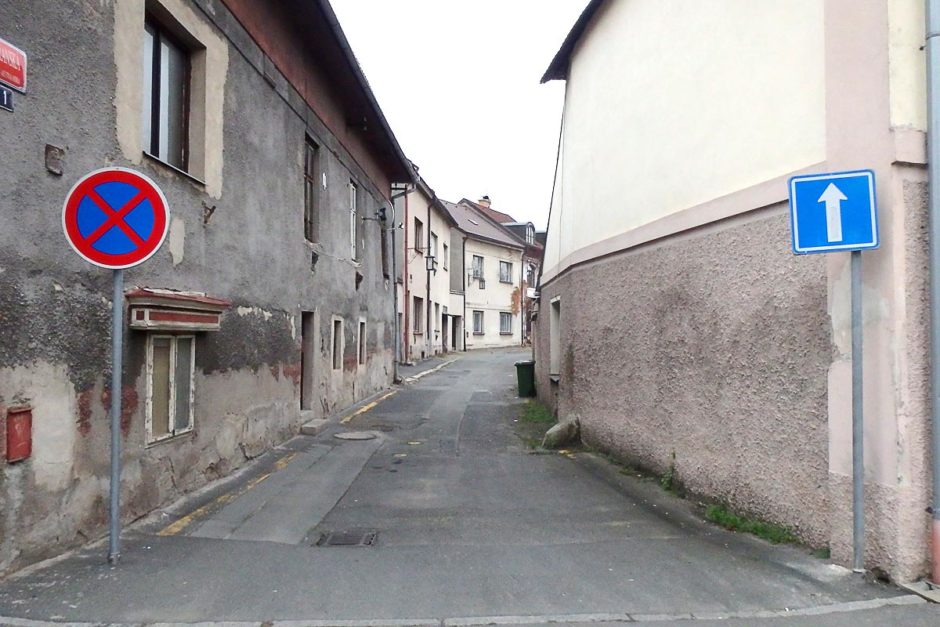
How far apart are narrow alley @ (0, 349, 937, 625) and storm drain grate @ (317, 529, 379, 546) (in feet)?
0.08

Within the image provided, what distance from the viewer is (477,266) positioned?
1540 inches

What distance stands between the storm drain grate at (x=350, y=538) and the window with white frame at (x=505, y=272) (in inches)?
1417

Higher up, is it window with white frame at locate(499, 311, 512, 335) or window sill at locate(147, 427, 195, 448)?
window with white frame at locate(499, 311, 512, 335)

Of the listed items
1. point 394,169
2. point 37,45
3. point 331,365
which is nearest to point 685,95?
point 37,45

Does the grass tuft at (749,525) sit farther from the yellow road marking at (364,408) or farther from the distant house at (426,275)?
the distant house at (426,275)

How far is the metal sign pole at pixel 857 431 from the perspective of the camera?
437 centimetres

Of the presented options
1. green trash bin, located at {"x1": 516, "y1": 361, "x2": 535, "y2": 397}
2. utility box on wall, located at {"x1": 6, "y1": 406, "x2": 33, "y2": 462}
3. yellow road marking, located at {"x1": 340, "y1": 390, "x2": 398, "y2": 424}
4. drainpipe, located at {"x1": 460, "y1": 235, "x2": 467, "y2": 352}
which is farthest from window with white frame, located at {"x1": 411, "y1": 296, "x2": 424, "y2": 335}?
utility box on wall, located at {"x1": 6, "y1": 406, "x2": 33, "y2": 462}

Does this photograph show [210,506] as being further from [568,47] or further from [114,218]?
[568,47]

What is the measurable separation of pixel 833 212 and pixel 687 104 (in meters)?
2.86

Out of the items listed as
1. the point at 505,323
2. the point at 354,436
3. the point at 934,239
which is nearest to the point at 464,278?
the point at 505,323

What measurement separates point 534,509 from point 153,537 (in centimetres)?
324

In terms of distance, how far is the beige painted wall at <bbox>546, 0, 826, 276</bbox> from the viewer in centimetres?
518

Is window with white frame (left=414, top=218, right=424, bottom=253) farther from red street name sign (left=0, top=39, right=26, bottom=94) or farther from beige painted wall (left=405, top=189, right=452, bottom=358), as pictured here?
red street name sign (left=0, top=39, right=26, bottom=94)

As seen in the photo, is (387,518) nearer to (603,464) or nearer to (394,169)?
(603,464)
